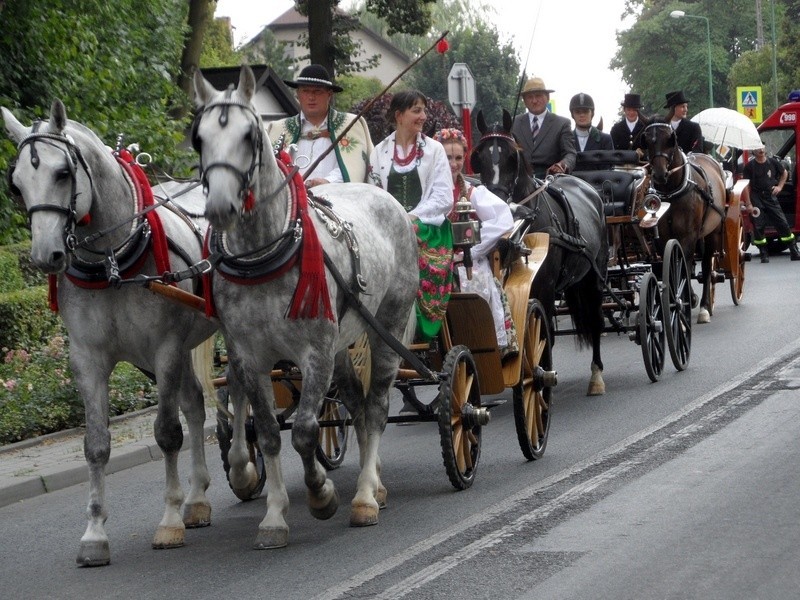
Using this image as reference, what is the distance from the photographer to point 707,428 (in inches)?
383

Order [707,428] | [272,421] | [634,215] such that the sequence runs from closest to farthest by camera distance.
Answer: [272,421], [707,428], [634,215]

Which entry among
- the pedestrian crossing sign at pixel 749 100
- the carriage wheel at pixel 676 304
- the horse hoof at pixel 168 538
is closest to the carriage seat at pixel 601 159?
the carriage wheel at pixel 676 304

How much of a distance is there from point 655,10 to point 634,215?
8126cm

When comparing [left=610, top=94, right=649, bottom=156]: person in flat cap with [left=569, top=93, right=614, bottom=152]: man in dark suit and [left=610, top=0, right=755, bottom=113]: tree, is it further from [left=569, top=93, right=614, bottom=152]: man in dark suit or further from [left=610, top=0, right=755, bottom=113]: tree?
[left=610, top=0, right=755, bottom=113]: tree

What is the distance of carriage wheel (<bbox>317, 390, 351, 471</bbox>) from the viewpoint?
9141mm

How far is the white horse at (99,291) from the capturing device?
260 inches

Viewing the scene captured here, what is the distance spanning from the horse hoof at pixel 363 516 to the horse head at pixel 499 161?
143 inches

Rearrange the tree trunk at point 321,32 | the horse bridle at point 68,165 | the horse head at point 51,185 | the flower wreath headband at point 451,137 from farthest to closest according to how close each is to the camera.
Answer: the tree trunk at point 321,32, the flower wreath headband at point 451,137, the horse bridle at point 68,165, the horse head at point 51,185

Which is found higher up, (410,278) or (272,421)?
(410,278)

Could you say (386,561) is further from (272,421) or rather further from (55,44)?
(55,44)

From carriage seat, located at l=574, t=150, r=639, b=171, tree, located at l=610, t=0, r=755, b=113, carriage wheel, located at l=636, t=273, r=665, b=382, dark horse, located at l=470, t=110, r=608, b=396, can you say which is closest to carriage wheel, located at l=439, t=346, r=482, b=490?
dark horse, located at l=470, t=110, r=608, b=396

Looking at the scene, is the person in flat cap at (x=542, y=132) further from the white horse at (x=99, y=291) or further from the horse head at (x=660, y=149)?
the white horse at (x=99, y=291)

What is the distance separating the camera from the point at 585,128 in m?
14.2

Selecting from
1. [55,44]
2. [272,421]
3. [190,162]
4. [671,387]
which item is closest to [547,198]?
[671,387]
